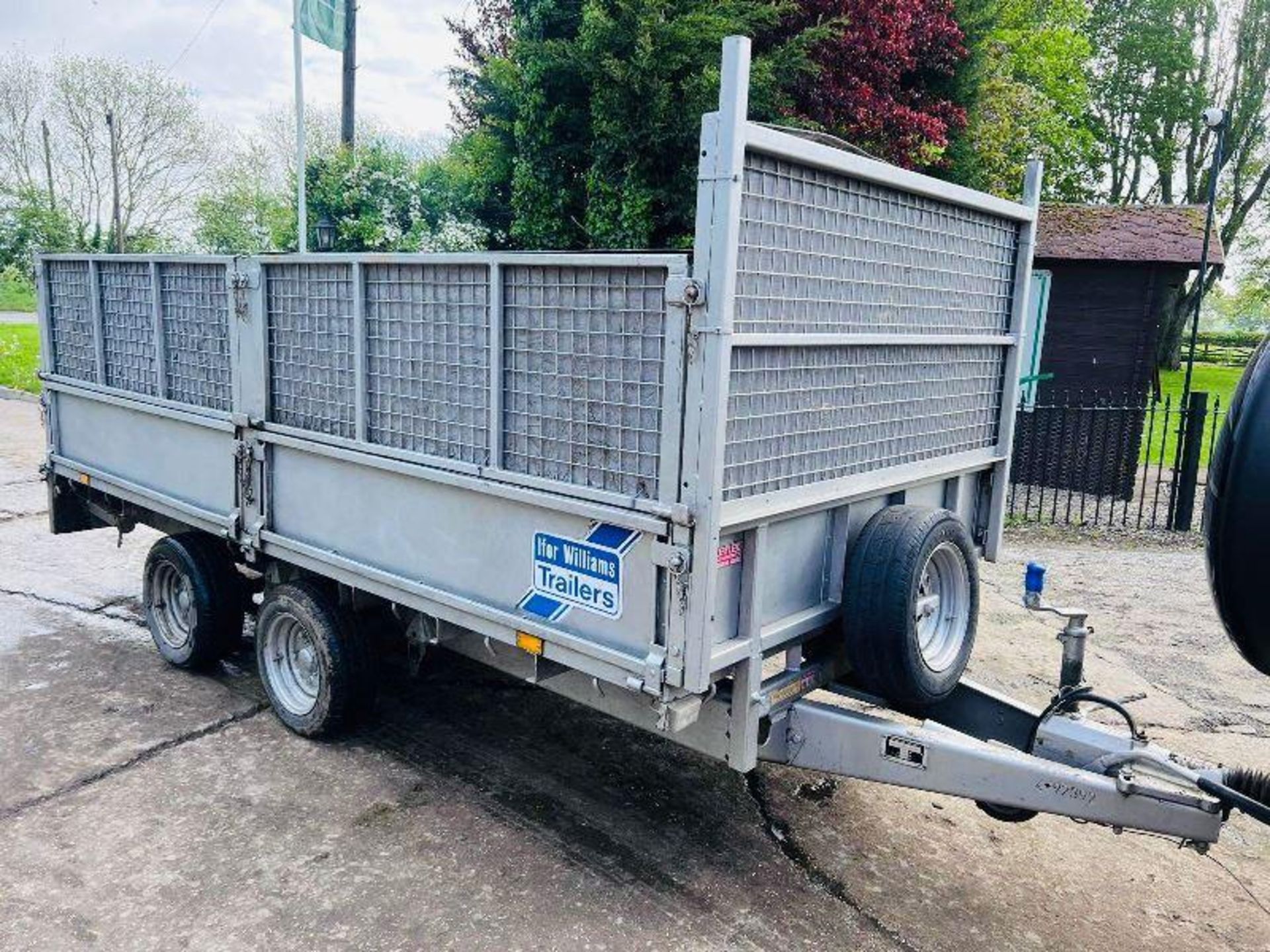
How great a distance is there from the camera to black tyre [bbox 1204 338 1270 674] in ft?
7.89

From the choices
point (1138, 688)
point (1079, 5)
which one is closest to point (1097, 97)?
point (1079, 5)

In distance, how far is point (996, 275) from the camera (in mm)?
4492

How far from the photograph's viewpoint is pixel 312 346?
4398mm

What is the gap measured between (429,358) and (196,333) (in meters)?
1.84

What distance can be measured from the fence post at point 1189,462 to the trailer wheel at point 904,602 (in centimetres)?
663

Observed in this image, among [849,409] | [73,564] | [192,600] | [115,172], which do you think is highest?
[115,172]

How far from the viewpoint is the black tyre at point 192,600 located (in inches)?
210

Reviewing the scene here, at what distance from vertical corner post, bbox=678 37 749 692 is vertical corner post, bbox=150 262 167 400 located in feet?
11.3

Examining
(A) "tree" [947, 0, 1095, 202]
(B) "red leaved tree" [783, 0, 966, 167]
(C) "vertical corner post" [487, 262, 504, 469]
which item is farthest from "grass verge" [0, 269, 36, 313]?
(C) "vertical corner post" [487, 262, 504, 469]

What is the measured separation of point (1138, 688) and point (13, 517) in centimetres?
908

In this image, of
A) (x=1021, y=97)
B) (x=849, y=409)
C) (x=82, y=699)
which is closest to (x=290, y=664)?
(x=82, y=699)

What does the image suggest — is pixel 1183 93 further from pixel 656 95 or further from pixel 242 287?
pixel 242 287

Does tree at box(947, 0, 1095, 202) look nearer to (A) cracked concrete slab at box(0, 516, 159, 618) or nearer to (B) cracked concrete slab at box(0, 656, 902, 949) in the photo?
(B) cracked concrete slab at box(0, 656, 902, 949)

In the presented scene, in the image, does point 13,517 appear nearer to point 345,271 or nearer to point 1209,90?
point 345,271
